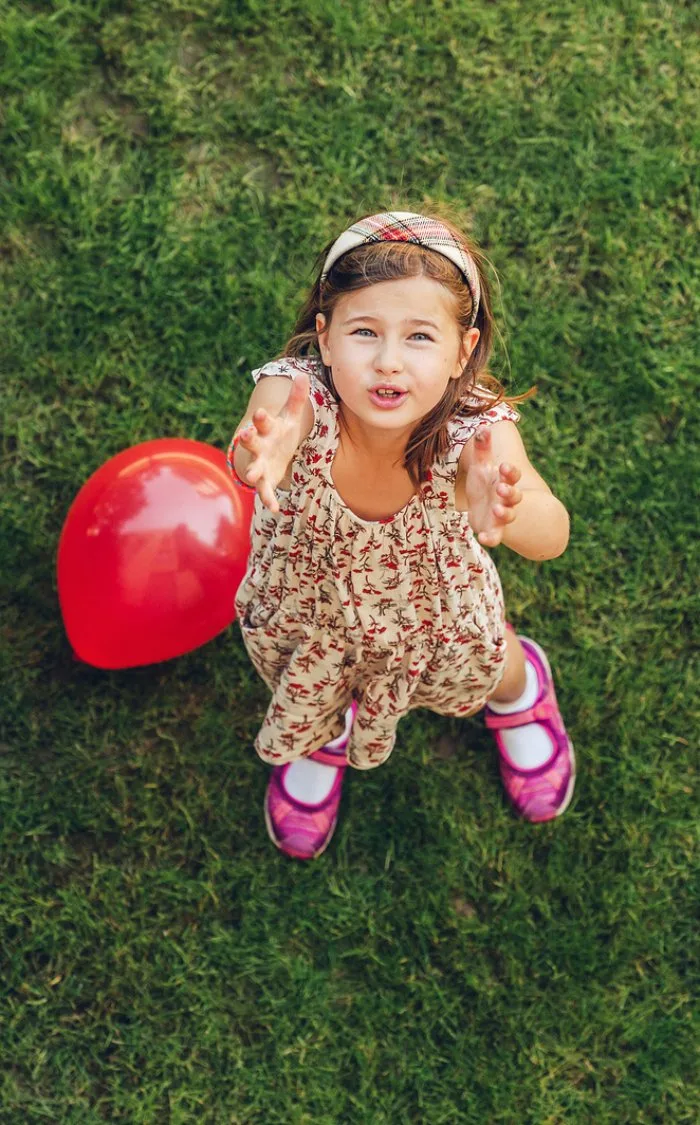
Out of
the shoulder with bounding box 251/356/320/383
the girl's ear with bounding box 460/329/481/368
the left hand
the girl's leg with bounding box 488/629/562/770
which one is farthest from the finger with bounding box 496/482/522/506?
the girl's leg with bounding box 488/629/562/770

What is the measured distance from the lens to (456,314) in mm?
1739

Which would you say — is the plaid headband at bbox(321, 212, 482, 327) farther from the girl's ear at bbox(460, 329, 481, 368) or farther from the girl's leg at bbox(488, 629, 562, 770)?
the girl's leg at bbox(488, 629, 562, 770)

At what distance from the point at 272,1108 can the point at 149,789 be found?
2.63 ft

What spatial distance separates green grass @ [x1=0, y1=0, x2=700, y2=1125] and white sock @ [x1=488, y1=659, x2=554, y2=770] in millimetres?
116

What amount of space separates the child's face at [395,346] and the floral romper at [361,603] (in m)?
0.15

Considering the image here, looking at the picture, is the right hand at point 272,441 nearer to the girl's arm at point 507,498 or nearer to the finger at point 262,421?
the finger at point 262,421

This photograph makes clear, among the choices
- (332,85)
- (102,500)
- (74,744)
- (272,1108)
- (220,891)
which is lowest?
(272,1108)

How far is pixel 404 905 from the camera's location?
274 cm

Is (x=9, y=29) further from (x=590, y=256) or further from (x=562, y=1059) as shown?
(x=562, y=1059)

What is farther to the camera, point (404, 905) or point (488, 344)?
point (404, 905)

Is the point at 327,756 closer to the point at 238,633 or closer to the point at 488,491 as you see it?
the point at 238,633

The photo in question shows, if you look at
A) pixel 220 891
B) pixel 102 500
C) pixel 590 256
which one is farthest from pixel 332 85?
pixel 220 891

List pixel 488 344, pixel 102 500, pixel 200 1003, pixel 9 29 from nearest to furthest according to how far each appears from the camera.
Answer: pixel 488 344
pixel 102 500
pixel 200 1003
pixel 9 29

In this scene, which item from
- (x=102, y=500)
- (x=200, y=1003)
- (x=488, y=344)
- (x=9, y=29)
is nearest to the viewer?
(x=488, y=344)
